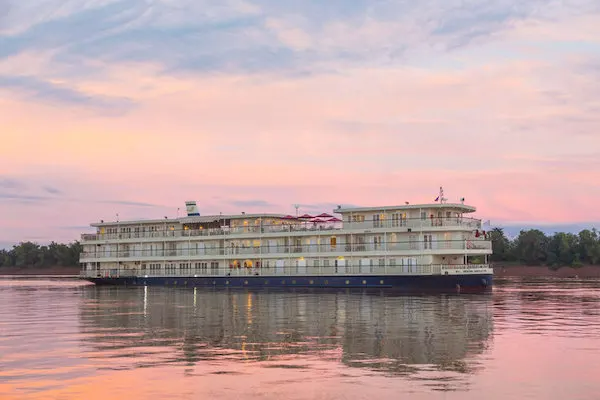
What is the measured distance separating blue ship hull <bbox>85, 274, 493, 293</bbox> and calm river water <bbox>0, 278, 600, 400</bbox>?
24.8 m

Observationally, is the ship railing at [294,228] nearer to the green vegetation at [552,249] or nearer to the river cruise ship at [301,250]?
the river cruise ship at [301,250]

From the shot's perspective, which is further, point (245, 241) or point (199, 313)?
point (245, 241)

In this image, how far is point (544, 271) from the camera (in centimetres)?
16338

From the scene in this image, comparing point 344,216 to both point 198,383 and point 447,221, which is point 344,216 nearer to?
point 447,221

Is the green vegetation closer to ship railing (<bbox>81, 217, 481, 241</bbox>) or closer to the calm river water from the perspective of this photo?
ship railing (<bbox>81, 217, 481, 241</bbox>)

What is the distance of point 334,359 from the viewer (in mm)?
25375

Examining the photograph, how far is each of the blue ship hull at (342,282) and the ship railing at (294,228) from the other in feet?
17.9

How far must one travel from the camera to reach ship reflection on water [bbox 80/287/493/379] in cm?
2531

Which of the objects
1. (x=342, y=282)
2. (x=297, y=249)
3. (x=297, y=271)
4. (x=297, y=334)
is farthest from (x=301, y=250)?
(x=297, y=334)

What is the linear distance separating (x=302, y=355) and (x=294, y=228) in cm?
6171

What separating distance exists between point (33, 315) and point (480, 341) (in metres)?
28.6

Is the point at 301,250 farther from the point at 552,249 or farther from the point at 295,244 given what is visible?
the point at 552,249

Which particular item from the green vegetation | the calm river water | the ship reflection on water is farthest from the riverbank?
the calm river water

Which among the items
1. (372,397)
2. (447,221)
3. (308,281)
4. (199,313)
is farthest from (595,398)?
(308,281)
